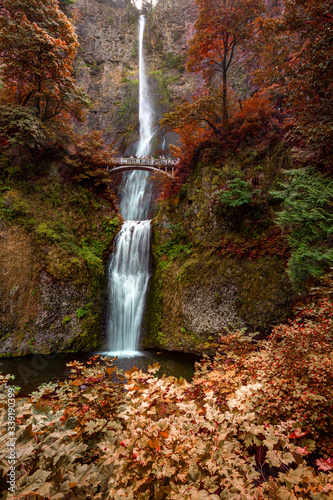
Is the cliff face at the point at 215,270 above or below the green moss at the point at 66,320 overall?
above

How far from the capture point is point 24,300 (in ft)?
29.0

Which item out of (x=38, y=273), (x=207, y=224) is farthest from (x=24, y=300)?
(x=207, y=224)

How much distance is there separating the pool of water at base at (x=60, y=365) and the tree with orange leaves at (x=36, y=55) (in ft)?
30.0

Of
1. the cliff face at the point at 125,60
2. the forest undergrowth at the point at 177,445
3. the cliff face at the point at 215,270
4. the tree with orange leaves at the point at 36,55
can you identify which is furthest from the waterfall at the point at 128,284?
the cliff face at the point at 125,60

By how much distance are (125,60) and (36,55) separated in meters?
20.9

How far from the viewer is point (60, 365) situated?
779 centimetres

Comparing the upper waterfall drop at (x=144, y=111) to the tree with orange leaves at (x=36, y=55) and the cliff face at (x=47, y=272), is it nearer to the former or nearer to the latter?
the tree with orange leaves at (x=36, y=55)

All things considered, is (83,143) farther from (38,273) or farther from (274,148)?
(274,148)

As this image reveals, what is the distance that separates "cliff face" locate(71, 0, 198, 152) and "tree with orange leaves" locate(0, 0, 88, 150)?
12.3 metres

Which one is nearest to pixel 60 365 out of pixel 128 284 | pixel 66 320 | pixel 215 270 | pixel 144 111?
pixel 66 320

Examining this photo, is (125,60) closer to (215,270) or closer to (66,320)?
(215,270)

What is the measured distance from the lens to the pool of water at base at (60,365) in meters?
6.83

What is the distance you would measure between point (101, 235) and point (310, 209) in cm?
934

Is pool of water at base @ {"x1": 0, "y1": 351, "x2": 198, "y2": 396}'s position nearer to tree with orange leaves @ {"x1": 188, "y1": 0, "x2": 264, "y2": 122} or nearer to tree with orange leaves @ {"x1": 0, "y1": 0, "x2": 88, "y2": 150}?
tree with orange leaves @ {"x1": 0, "y1": 0, "x2": 88, "y2": 150}
